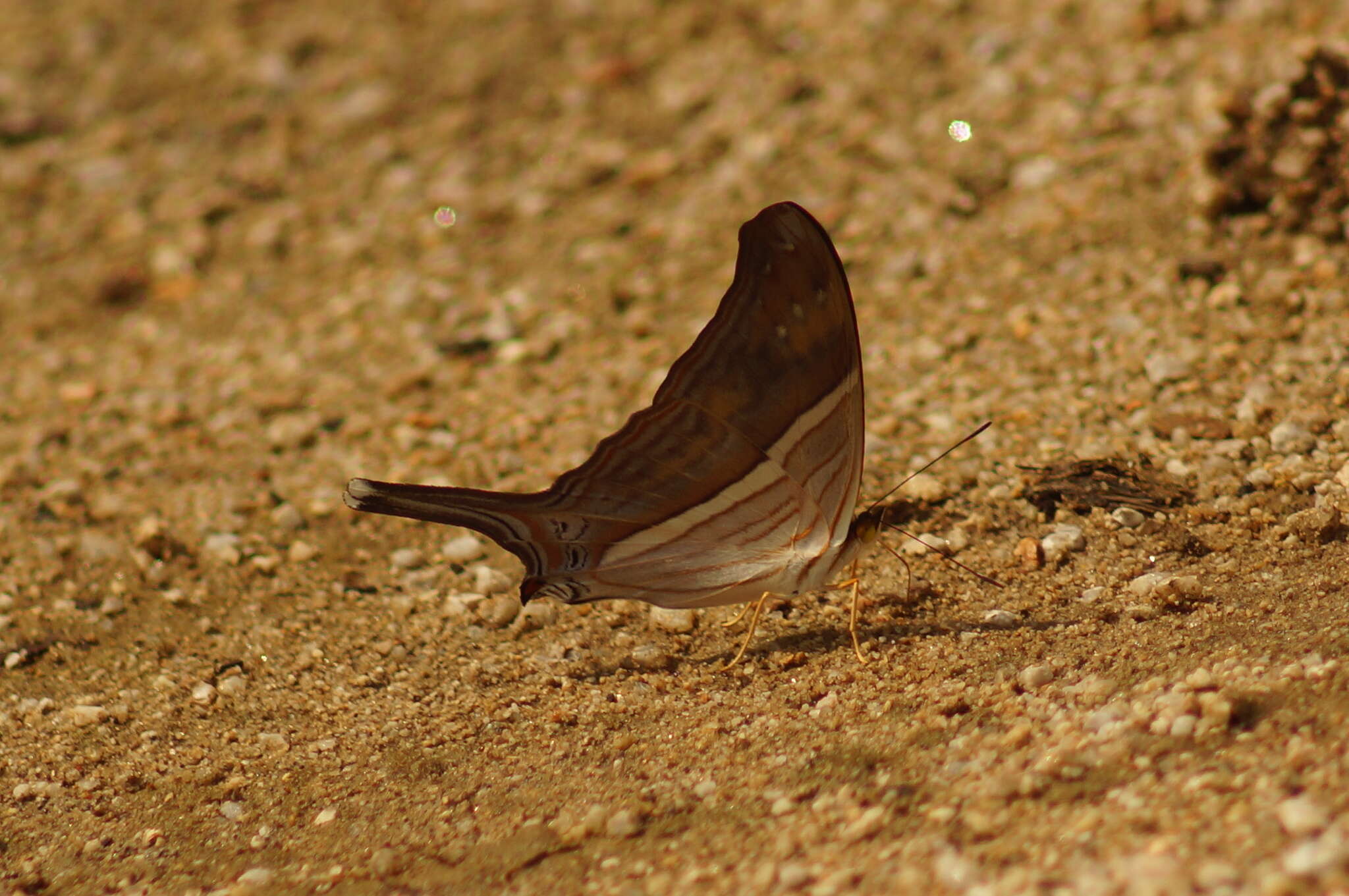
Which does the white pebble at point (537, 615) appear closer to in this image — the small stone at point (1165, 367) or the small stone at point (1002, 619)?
the small stone at point (1002, 619)

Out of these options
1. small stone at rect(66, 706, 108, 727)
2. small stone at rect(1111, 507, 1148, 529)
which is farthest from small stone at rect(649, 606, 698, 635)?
small stone at rect(66, 706, 108, 727)

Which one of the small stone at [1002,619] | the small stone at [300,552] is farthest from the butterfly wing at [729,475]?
the small stone at [300,552]

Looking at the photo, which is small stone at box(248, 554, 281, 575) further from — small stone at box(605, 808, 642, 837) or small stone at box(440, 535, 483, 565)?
small stone at box(605, 808, 642, 837)

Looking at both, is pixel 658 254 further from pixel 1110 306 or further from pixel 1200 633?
pixel 1200 633

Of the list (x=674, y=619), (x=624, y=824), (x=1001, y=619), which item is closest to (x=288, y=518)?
(x=674, y=619)

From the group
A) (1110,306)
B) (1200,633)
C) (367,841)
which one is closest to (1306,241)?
(1110,306)

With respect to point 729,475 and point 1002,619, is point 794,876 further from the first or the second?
point 1002,619
